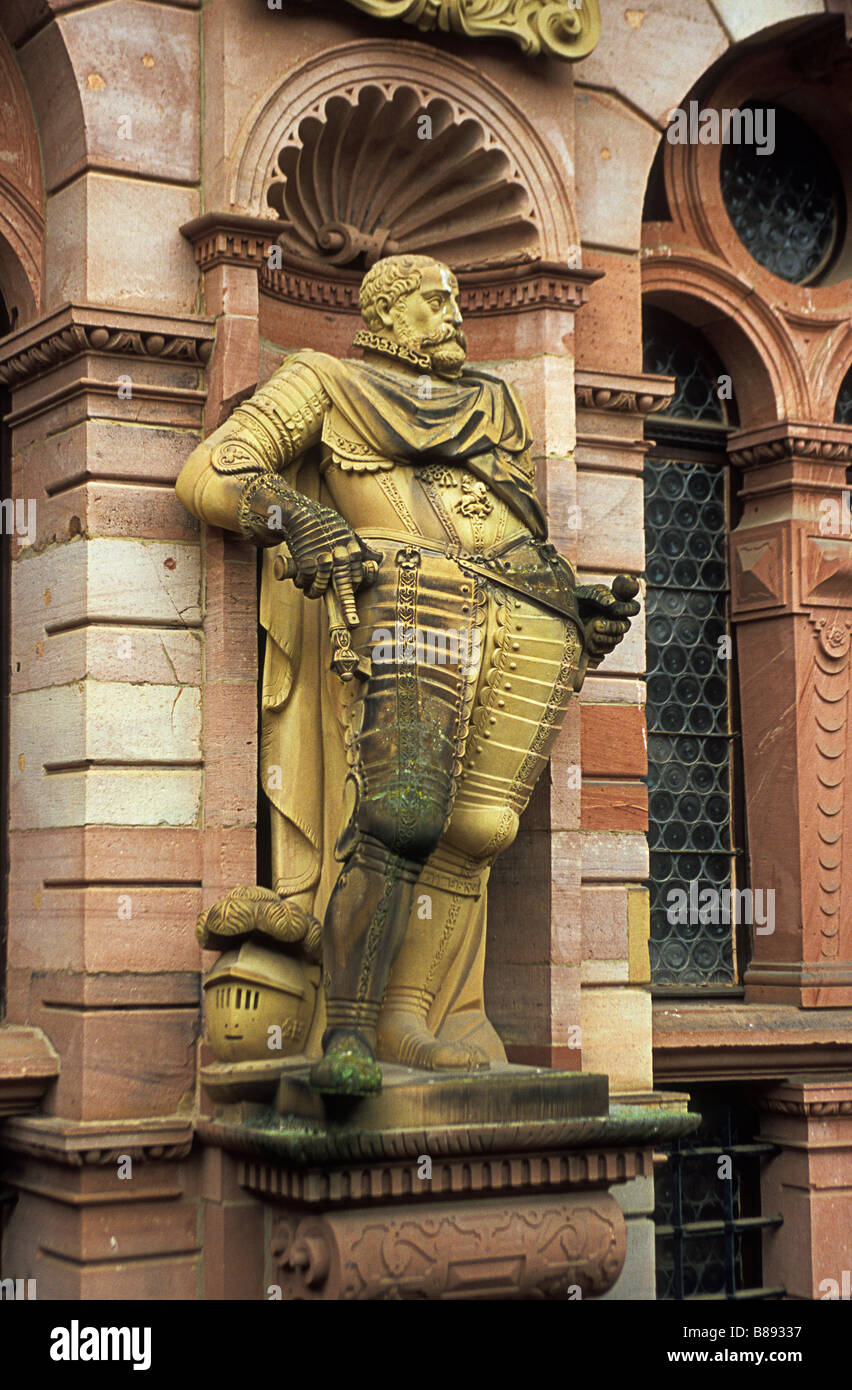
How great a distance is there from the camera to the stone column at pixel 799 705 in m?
8.56

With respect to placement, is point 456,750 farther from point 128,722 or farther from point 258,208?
point 258,208

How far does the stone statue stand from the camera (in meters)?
6.38

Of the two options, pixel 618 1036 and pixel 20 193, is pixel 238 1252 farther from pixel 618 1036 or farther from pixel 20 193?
pixel 20 193

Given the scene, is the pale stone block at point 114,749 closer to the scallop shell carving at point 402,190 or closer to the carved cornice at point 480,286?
the carved cornice at point 480,286

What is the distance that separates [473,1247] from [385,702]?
177 centimetres

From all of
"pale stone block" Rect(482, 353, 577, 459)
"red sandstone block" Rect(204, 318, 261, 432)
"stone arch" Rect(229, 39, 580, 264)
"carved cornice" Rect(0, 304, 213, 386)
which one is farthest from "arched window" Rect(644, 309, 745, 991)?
"carved cornice" Rect(0, 304, 213, 386)

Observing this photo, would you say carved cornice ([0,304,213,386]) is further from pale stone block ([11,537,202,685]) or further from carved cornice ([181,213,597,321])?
pale stone block ([11,537,202,685])

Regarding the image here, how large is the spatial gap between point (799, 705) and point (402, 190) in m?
2.82

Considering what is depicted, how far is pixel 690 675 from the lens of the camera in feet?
29.0

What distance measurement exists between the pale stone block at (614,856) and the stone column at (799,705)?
43.0 inches

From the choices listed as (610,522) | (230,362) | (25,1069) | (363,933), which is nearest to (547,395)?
(610,522)

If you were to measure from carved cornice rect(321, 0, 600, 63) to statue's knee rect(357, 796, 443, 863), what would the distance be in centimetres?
294

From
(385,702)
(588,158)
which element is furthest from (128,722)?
(588,158)

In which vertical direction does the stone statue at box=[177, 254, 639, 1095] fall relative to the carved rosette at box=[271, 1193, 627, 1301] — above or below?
above
